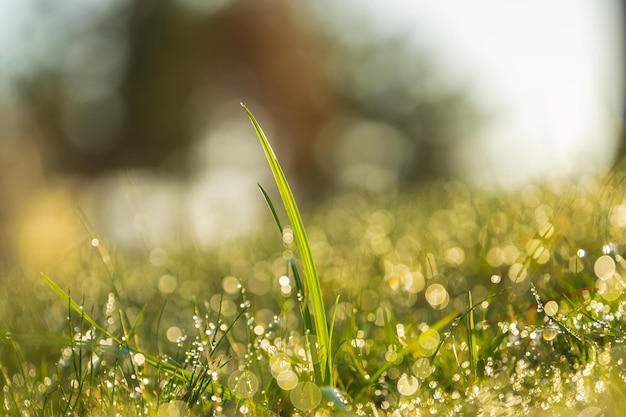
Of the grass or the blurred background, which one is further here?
the blurred background

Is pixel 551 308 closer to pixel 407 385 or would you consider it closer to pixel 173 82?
pixel 407 385

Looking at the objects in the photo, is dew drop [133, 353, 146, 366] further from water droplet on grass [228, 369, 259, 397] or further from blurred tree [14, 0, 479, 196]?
blurred tree [14, 0, 479, 196]

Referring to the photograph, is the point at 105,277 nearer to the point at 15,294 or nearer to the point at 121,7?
the point at 15,294

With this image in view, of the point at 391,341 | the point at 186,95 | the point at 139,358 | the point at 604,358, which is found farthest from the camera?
the point at 186,95

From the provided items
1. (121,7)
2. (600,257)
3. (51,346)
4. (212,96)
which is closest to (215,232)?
(51,346)

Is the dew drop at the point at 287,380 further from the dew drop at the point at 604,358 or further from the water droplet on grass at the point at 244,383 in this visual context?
the dew drop at the point at 604,358

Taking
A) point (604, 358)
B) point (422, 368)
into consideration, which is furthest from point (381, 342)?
point (604, 358)

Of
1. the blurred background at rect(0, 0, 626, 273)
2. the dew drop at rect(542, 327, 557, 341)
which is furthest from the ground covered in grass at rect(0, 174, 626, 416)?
the blurred background at rect(0, 0, 626, 273)
